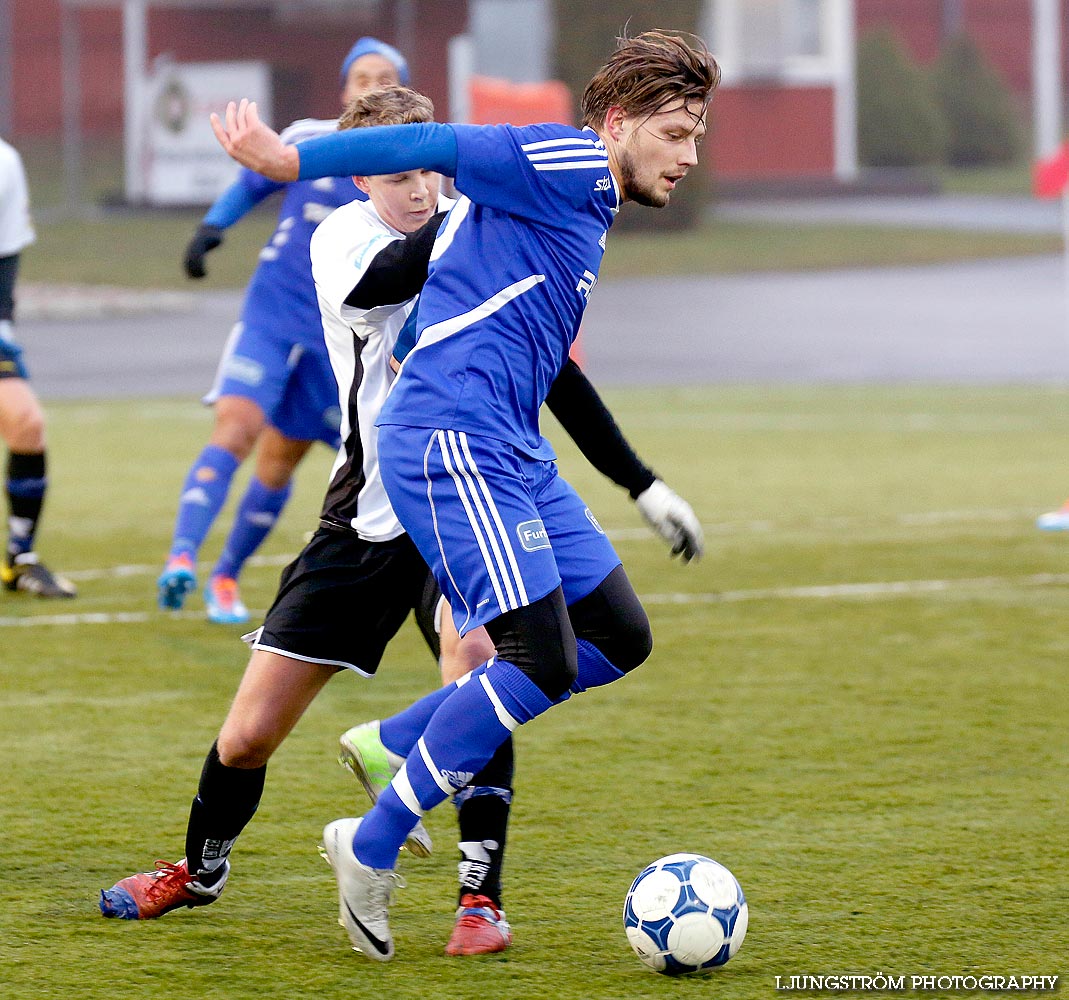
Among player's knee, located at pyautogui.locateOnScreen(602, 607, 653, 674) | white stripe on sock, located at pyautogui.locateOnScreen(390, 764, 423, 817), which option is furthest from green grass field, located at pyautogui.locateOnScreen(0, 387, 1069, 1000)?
player's knee, located at pyautogui.locateOnScreen(602, 607, 653, 674)

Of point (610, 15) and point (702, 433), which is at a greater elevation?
point (610, 15)

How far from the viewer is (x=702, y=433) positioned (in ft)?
47.8

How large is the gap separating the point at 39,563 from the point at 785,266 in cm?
2316

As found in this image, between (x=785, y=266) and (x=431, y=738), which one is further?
(x=785, y=266)

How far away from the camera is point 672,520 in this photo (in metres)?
4.31

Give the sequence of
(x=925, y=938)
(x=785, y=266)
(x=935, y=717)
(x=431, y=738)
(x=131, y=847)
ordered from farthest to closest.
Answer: (x=785, y=266), (x=935, y=717), (x=131, y=847), (x=925, y=938), (x=431, y=738)

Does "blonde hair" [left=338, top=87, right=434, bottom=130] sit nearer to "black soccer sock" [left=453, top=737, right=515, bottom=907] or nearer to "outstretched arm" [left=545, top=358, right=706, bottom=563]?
"outstretched arm" [left=545, top=358, right=706, bottom=563]

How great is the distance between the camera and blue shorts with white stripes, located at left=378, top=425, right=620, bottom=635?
3812 mm

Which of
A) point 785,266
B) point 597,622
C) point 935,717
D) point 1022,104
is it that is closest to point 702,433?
point 935,717

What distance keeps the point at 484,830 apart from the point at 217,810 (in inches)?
23.9

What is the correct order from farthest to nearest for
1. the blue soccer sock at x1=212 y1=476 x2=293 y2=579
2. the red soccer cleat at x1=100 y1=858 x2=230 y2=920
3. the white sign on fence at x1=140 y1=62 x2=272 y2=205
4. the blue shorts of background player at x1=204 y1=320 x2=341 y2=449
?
1. the white sign on fence at x1=140 y1=62 x2=272 y2=205
2. the blue soccer sock at x1=212 y1=476 x2=293 y2=579
3. the blue shorts of background player at x1=204 y1=320 x2=341 y2=449
4. the red soccer cleat at x1=100 y1=858 x2=230 y2=920

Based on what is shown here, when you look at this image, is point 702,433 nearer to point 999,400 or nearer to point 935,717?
point 999,400

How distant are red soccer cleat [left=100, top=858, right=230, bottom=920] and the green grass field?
40 millimetres

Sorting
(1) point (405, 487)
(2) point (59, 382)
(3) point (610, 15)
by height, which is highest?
(3) point (610, 15)
